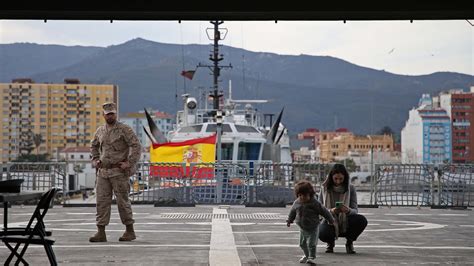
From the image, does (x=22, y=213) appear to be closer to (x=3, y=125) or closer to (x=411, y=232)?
(x=411, y=232)

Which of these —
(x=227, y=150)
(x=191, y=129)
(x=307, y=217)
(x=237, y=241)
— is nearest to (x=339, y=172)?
(x=307, y=217)

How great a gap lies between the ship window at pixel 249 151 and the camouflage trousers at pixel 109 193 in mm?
34218

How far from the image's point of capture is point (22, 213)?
1848 cm

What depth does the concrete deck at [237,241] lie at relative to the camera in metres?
9.94

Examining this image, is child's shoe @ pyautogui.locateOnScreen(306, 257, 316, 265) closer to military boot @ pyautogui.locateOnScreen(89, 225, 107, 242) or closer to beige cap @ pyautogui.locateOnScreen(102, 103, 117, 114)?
military boot @ pyautogui.locateOnScreen(89, 225, 107, 242)

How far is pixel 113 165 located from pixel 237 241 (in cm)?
202

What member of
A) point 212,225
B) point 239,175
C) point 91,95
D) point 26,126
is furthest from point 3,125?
point 212,225

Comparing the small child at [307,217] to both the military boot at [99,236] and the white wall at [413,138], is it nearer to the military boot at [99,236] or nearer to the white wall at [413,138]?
the military boot at [99,236]

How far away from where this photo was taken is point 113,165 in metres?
12.0

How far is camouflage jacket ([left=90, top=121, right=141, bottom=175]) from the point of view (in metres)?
12.0

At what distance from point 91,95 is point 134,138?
16371cm

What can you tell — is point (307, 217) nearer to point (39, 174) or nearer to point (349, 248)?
point (349, 248)

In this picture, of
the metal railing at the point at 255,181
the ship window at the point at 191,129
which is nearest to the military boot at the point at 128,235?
the metal railing at the point at 255,181
